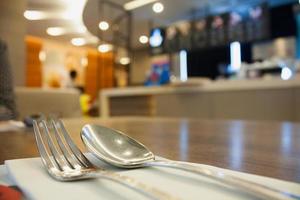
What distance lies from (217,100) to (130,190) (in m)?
1.84

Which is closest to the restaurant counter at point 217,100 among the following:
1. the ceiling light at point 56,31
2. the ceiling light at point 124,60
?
the ceiling light at point 124,60

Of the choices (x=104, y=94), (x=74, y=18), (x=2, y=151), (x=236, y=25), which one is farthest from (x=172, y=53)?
(x=2, y=151)

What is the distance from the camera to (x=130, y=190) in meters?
0.16

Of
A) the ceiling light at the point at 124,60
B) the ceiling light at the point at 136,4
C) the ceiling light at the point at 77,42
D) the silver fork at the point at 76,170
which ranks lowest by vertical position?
the silver fork at the point at 76,170

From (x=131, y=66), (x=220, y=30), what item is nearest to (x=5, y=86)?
(x=131, y=66)

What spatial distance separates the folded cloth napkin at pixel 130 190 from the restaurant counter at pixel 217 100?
1.60 meters

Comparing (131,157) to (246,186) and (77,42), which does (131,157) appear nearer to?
(246,186)

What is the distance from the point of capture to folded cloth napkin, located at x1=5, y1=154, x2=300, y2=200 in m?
0.16

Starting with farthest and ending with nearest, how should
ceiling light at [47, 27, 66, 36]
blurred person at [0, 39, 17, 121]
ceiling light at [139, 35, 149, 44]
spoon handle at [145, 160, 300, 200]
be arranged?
ceiling light at [47, 27, 66, 36] → blurred person at [0, 39, 17, 121] → ceiling light at [139, 35, 149, 44] → spoon handle at [145, 160, 300, 200]

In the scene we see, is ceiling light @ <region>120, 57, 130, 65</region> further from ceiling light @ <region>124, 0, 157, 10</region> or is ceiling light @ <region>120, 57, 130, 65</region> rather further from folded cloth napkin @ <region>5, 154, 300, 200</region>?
folded cloth napkin @ <region>5, 154, 300, 200</region>

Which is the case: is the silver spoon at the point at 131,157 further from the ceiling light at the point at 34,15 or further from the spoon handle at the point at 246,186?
the ceiling light at the point at 34,15

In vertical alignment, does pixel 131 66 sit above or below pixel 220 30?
below

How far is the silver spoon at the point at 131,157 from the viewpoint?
0.15m

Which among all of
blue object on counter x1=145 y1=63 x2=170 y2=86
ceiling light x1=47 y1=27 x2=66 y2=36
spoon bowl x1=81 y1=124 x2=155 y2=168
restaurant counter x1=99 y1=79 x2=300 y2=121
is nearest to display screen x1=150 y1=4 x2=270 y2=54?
blue object on counter x1=145 y1=63 x2=170 y2=86
